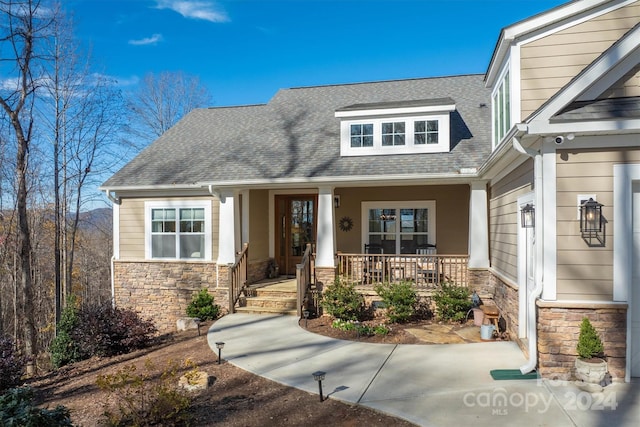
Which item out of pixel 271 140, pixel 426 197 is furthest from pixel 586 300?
pixel 271 140

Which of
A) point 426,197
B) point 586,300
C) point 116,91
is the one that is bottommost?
point 586,300

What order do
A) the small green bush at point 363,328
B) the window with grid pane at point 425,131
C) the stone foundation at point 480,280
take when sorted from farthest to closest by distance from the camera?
the window with grid pane at point 425,131 → the stone foundation at point 480,280 → the small green bush at point 363,328

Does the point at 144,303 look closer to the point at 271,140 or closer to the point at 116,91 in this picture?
the point at 271,140

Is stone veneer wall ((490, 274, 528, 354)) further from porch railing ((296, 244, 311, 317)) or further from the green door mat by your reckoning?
porch railing ((296, 244, 311, 317))

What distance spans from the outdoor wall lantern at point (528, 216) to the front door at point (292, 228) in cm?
646

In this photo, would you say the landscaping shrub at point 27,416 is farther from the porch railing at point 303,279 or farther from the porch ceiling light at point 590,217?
the porch ceiling light at point 590,217

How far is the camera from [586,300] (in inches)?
191

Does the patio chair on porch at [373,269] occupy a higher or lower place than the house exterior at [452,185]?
lower

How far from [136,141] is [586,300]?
2110 cm

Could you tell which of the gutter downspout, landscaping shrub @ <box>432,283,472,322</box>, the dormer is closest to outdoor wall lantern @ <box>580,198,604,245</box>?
the gutter downspout

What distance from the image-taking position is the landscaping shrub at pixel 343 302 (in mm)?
8070

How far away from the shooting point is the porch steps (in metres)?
9.13

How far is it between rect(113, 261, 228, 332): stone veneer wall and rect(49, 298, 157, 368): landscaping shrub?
6.85 feet

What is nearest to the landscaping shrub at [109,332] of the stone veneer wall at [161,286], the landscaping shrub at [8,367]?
the landscaping shrub at [8,367]
